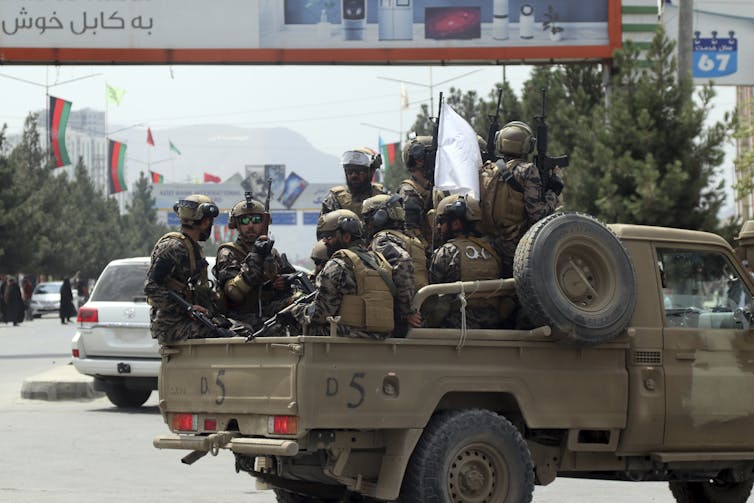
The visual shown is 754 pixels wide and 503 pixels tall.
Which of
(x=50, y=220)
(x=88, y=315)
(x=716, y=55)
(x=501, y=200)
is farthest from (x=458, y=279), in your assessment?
(x=50, y=220)

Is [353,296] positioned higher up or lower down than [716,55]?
lower down

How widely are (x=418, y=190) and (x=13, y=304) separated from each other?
40.5m

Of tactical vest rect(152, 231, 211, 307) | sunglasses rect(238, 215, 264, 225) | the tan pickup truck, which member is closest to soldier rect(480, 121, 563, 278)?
the tan pickup truck

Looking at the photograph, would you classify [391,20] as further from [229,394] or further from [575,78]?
[229,394]

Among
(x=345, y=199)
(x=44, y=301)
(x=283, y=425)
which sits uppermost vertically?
(x=345, y=199)

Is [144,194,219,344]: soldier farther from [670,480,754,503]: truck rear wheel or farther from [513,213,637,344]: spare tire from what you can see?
[670,480,754,503]: truck rear wheel

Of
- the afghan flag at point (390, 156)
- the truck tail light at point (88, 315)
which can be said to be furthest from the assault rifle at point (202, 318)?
the afghan flag at point (390, 156)

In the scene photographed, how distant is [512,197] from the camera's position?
9.38m

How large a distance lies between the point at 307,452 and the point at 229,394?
0.60m

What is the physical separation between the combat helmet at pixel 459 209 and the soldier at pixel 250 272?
3.66 ft

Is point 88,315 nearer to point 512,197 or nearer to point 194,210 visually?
point 194,210

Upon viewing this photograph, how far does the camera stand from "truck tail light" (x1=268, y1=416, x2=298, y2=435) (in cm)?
771

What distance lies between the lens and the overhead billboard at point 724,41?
3825 cm

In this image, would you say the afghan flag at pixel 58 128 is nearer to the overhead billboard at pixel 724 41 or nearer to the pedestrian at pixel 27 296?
the pedestrian at pixel 27 296
